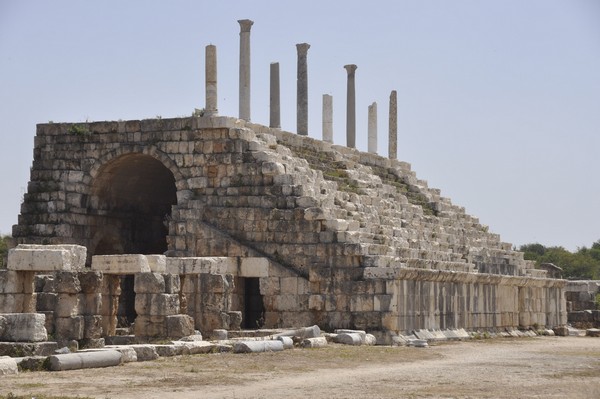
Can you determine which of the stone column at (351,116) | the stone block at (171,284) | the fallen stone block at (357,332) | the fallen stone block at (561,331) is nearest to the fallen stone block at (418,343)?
the fallen stone block at (357,332)

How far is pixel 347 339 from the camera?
1186 inches

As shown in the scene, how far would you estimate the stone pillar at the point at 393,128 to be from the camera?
166 ft

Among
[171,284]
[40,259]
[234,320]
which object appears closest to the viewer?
[40,259]

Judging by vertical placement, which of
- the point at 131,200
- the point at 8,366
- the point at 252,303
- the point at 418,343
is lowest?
the point at 8,366

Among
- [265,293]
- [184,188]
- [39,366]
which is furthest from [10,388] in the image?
[184,188]

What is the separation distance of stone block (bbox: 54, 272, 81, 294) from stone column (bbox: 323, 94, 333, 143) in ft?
73.2

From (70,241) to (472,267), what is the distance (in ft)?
38.3

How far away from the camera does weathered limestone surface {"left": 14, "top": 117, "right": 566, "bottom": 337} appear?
107ft

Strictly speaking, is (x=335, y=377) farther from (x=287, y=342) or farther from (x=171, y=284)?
(x=171, y=284)

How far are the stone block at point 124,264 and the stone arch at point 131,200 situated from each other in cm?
752

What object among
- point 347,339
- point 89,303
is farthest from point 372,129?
point 89,303

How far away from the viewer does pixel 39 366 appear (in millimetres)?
21672

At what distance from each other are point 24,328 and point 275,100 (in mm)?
21678

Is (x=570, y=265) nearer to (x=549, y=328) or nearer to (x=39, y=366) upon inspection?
(x=549, y=328)
